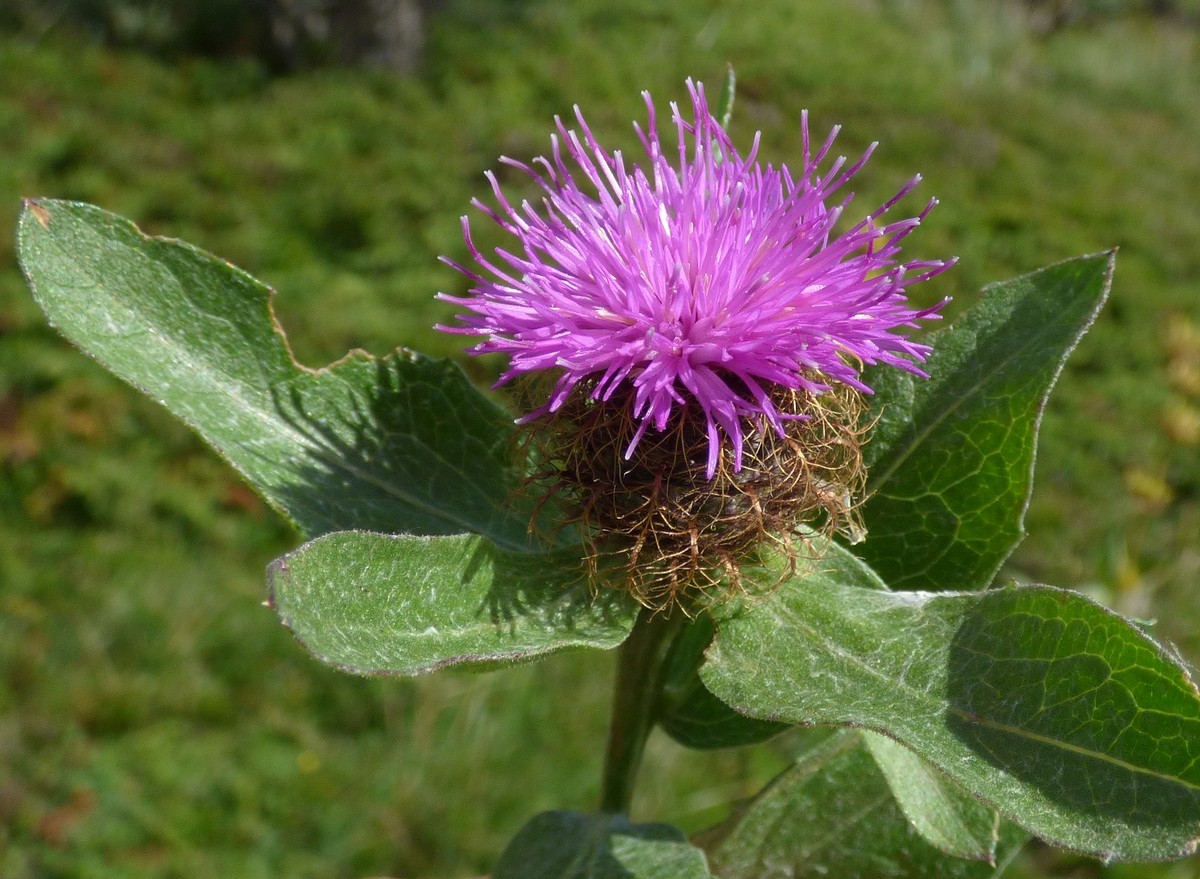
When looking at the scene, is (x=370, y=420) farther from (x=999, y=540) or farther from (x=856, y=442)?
(x=999, y=540)

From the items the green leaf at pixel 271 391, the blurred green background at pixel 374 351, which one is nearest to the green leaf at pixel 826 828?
the green leaf at pixel 271 391

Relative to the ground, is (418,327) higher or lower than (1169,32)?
lower

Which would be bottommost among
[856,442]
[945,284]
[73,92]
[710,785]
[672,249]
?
[710,785]

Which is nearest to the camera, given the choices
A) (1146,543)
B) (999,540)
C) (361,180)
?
(999,540)

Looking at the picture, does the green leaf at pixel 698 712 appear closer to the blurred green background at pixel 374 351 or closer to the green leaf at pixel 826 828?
the green leaf at pixel 826 828

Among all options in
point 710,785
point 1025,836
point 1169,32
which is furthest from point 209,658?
point 1169,32

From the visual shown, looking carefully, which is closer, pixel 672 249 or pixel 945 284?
pixel 672 249

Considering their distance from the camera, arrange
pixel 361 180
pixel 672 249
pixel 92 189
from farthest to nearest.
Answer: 1. pixel 361 180
2. pixel 92 189
3. pixel 672 249

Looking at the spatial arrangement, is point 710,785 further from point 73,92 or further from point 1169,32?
point 1169,32
